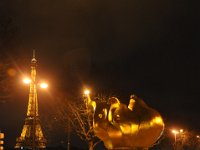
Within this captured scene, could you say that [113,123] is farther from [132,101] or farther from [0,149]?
[0,149]

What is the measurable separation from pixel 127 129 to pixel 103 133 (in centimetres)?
120

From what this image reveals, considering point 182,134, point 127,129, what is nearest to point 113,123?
point 127,129

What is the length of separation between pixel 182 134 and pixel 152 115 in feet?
186

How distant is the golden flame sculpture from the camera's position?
21891mm

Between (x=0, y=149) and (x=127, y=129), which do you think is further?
(x=0, y=149)

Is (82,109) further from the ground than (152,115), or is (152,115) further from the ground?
(82,109)

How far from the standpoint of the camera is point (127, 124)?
22.0 metres

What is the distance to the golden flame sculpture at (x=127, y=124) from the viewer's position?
2189cm

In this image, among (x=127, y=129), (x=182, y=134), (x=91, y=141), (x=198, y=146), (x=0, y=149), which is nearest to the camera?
(x=127, y=129)

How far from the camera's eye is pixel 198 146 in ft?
297

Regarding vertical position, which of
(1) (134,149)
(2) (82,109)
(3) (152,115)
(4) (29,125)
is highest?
(4) (29,125)

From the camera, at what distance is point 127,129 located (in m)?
21.9

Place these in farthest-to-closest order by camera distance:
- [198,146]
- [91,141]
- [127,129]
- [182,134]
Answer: [198,146] → [182,134] → [91,141] → [127,129]

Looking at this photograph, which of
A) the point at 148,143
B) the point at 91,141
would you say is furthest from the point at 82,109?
the point at 148,143
